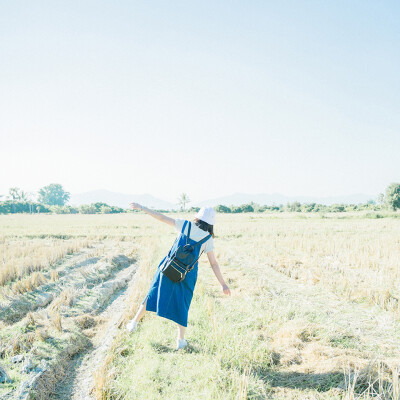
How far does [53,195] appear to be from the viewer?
123 metres

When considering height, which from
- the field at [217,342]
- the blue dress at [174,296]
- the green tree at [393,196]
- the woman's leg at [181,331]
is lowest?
the field at [217,342]

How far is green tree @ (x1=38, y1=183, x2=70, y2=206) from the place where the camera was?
400 feet

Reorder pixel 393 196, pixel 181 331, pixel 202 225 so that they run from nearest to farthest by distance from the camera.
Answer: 1. pixel 202 225
2. pixel 181 331
3. pixel 393 196

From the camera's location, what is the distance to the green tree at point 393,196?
52656mm

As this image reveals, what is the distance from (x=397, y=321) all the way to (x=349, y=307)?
32.5 inches

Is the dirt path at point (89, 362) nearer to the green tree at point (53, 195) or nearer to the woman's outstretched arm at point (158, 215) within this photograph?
the woman's outstretched arm at point (158, 215)

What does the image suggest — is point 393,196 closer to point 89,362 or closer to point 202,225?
point 202,225

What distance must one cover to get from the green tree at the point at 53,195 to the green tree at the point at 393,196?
119m

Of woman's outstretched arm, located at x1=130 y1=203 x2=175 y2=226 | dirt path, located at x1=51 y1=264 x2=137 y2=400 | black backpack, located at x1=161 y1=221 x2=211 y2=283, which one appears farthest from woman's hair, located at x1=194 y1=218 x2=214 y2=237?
dirt path, located at x1=51 y1=264 x2=137 y2=400

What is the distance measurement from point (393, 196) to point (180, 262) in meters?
61.5

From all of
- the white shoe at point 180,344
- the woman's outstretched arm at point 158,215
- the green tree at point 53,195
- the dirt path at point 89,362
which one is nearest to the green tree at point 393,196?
the dirt path at point 89,362

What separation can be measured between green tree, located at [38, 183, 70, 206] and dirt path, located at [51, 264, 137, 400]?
13071cm

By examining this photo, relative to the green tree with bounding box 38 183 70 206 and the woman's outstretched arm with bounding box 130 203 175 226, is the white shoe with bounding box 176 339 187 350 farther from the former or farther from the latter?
the green tree with bounding box 38 183 70 206

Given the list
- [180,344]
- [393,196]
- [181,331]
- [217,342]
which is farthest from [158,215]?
[393,196]
